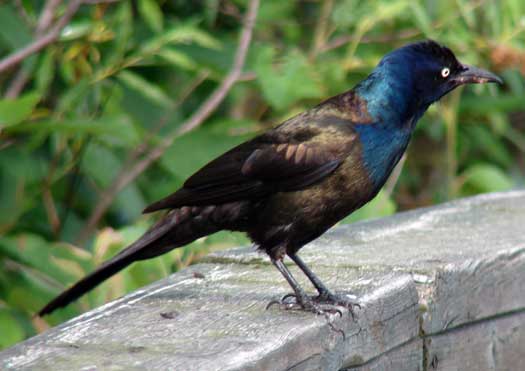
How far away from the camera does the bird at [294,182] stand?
3.42 meters

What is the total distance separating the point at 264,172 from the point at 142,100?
5.90 ft

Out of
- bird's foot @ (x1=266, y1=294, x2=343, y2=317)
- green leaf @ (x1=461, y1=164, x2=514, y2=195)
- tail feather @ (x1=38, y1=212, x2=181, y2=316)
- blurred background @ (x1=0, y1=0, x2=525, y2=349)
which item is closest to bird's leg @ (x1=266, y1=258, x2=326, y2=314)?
bird's foot @ (x1=266, y1=294, x2=343, y2=317)

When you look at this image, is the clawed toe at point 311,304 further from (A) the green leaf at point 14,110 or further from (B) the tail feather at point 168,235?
(A) the green leaf at point 14,110

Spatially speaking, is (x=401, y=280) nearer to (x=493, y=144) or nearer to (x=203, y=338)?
(x=203, y=338)

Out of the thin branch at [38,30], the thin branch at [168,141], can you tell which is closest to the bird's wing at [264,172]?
the thin branch at [168,141]

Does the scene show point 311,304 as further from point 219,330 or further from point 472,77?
point 472,77

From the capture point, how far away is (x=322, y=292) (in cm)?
321

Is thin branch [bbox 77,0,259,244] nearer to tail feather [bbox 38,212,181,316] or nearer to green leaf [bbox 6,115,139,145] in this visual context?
green leaf [bbox 6,115,139,145]

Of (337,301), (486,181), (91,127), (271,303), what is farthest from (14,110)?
(486,181)

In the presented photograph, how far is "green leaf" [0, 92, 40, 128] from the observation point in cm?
359

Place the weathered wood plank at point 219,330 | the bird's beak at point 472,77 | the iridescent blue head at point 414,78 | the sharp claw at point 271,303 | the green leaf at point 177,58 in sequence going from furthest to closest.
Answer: the green leaf at point 177,58
the bird's beak at point 472,77
the iridescent blue head at point 414,78
the sharp claw at point 271,303
the weathered wood plank at point 219,330

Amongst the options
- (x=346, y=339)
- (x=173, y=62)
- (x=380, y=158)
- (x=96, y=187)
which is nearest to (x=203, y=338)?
(x=346, y=339)

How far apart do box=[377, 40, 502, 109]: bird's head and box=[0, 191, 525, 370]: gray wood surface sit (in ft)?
1.50

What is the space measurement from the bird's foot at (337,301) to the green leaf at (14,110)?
1.04m
